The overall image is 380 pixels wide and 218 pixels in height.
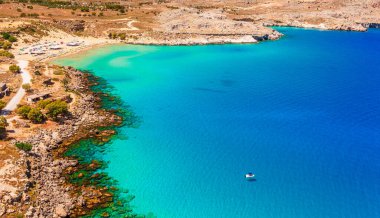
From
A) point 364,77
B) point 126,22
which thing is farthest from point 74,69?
point 364,77

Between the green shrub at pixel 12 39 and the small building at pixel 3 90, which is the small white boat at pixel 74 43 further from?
the small building at pixel 3 90

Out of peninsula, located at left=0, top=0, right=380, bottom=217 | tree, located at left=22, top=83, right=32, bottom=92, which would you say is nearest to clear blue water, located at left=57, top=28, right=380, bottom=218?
peninsula, located at left=0, top=0, right=380, bottom=217

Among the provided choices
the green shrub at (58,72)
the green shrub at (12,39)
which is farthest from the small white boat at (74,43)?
the green shrub at (58,72)

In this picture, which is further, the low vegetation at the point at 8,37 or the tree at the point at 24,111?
the low vegetation at the point at 8,37

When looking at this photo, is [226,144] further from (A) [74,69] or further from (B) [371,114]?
(A) [74,69]

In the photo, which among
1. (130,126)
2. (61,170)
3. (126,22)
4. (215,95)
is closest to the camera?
(61,170)

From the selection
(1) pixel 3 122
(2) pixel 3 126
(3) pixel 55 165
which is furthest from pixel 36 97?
(3) pixel 55 165
